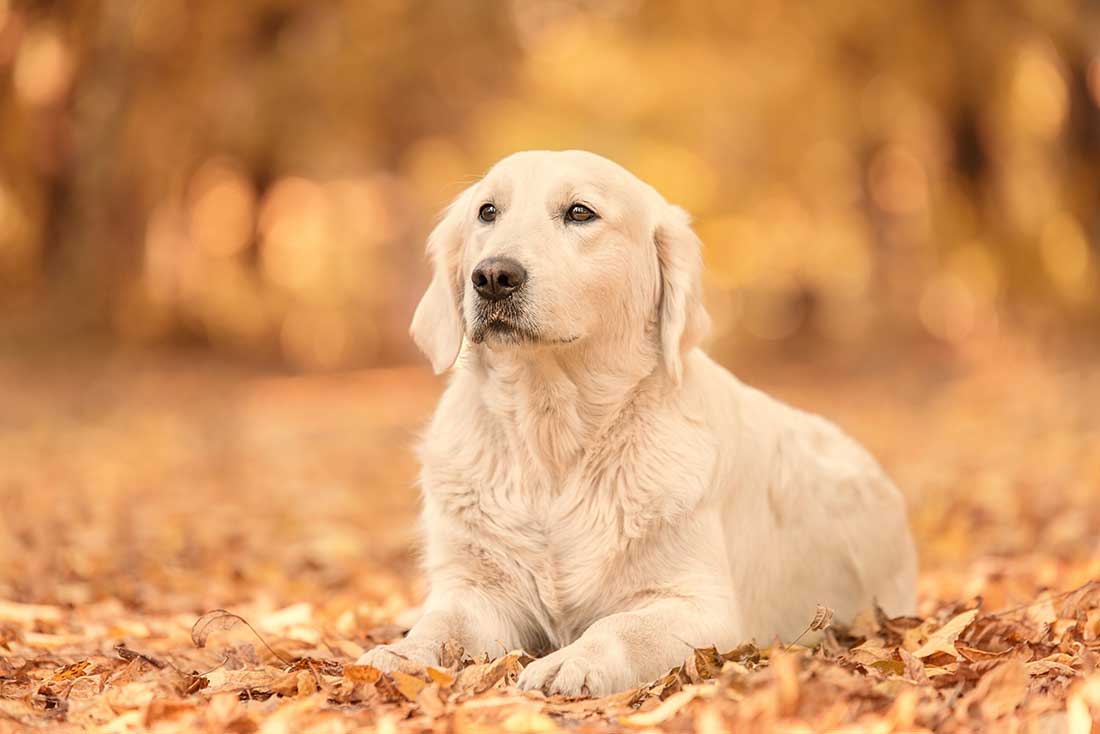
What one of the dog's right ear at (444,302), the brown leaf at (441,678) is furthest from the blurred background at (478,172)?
the brown leaf at (441,678)

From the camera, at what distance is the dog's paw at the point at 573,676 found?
298 cm

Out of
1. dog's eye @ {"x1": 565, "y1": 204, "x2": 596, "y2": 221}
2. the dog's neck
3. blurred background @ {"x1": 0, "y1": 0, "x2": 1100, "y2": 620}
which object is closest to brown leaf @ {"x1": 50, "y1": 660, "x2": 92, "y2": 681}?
the dog's neck

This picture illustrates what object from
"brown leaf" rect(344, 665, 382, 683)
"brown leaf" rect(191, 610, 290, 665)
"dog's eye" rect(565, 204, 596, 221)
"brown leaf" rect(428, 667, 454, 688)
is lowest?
"brown leaf" rect(428, 667, 454, 688)

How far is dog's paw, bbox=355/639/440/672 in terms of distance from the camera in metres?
3.14

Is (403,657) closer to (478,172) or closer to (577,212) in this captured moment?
(577,212)

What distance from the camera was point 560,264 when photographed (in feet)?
11.5

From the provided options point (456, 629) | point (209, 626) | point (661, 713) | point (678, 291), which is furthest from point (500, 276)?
point (209, 626)

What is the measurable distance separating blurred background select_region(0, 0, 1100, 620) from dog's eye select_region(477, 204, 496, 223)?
16.6 feet

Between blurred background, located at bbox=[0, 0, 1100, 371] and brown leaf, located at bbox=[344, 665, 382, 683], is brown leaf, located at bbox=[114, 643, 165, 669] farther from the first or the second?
blurred background, located at bbox=[0, 0, 1100, 371]

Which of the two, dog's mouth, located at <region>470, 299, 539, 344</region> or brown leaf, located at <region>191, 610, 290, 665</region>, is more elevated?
dog's mouth, located at <region>470, 299, 539, 344</region>

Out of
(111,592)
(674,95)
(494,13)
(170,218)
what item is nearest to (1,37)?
(170,218)

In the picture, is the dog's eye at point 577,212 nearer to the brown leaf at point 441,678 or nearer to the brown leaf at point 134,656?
the brown leaf at point 441,678

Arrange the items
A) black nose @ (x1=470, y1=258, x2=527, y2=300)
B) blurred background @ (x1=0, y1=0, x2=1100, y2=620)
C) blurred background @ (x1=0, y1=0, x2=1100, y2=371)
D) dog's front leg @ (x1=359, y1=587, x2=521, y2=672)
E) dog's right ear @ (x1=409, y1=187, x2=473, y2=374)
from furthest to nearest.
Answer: blurred background @ (x1=0, y1=0, x2=1100, y2=371)
blurred background @ (x1=0, y1=0, x2=1100, y2=620)
dog's right ear @ (x1=409, y1=187, x2=473, y2=374)
black nose @ (x1=470, y1=258, x2=527, y2=300)
dog's front leg @ (x1=359, y1=587, x2=521, y2=672)

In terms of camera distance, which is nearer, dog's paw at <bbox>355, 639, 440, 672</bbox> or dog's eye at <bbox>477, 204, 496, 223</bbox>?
dog's paw at <bbox>355, 639, 440, 672</bbox>
